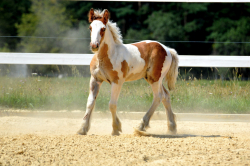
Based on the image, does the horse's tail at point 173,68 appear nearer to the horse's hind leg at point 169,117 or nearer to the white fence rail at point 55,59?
the horse's hind leg at point 169,117

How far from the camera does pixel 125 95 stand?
687 cm

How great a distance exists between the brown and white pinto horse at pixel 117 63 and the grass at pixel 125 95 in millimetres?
1666

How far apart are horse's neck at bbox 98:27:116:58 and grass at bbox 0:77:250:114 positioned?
2198 millimetres

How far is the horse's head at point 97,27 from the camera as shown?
397 cm

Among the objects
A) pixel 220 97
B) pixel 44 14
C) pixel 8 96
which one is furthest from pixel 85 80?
pixel 44 14

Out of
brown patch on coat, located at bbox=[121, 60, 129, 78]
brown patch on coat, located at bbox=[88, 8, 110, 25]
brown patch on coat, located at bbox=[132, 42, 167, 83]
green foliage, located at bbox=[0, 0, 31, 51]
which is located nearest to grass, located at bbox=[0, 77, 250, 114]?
brown patch on coat, located at bbox=[132, 42, 167, 83]

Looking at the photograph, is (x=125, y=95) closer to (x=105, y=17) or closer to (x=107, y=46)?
(x=107, y=46)

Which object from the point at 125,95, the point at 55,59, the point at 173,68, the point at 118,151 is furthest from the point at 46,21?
the point at 118,151

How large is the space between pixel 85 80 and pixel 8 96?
179cm

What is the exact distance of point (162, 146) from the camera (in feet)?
12.3

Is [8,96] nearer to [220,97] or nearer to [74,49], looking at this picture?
[74,49]

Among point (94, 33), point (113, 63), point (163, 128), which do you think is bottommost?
point (163, 128)

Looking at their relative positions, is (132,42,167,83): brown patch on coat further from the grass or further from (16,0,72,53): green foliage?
(16,0,72,53): green foliage

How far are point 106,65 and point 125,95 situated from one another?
255 cm
